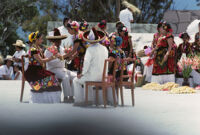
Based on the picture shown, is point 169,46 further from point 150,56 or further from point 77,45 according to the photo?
point 77,45

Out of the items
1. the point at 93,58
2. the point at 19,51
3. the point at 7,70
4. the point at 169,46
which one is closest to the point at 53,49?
the point at 93,58

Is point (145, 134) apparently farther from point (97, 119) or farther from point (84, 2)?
point (84, 2)

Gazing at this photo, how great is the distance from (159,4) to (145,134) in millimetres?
27262

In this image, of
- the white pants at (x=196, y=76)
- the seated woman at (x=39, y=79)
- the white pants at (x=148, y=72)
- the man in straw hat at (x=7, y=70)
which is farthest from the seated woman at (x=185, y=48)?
the man in straw hat at (x=7, y=70)

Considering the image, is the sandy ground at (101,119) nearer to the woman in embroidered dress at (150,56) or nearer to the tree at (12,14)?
the woman in embroidered dress at (150,56)

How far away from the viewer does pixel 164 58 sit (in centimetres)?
1019

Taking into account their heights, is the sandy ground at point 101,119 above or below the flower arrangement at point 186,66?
below

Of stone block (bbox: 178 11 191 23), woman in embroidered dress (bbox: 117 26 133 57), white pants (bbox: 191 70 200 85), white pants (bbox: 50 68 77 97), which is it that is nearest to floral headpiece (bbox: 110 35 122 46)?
white pants (bbox: 50 68 77 97)

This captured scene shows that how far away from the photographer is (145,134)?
443cm

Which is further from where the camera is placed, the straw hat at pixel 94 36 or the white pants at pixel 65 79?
the white pants at pixel 65 79

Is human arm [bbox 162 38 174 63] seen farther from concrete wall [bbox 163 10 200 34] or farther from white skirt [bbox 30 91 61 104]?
concrete wall [bbox 163 10 200 34]

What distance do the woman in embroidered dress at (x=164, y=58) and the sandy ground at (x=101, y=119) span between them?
9.54 feet

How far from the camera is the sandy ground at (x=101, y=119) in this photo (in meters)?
4.60

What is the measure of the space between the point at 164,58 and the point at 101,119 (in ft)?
16.8
